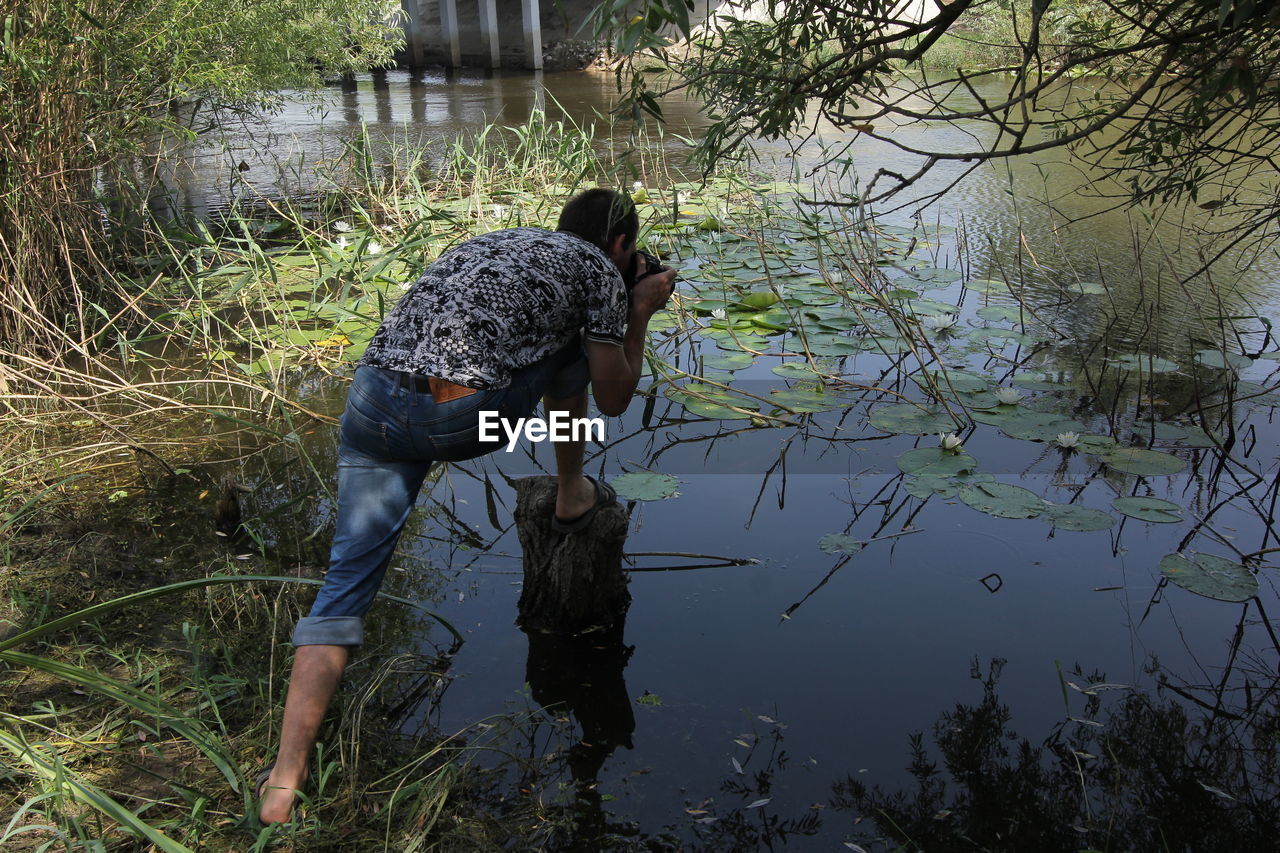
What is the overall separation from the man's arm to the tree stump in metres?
0.33

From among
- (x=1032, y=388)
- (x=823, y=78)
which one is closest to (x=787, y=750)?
(x=823, y=78)

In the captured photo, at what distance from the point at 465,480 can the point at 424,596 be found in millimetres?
748

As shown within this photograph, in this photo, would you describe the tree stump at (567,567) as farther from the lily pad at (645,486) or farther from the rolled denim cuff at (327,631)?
the rolled denim cuff at (327,631)

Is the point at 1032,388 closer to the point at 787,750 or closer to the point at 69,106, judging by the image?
the point at 787,750

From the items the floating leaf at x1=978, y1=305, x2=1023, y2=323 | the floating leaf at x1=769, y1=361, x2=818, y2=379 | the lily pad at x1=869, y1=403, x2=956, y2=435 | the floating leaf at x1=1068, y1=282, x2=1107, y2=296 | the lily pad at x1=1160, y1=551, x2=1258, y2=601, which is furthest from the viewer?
the floating leaf at x1=1068, y1=282, x2=1107, y2=296

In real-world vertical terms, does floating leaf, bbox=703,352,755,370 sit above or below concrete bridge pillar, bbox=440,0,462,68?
below

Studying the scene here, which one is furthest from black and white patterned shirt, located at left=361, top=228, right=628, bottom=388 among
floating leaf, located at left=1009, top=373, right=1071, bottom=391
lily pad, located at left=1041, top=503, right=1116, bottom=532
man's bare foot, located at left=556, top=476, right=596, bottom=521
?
floating leaf, located at left=1009, top=373, right=1071, bottom=391

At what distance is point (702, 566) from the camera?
9.51 ft

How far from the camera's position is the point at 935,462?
11.0ft

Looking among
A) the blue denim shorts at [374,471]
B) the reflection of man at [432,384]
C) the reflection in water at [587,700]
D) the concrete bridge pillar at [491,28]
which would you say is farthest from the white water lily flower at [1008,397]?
the concrete bridge pillar at [491,28]

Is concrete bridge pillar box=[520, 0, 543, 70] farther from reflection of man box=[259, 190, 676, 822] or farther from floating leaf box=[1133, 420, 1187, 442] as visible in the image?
reflection of man box=[259, 190, 676, 822]

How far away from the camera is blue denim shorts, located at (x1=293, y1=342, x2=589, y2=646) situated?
6.30ft

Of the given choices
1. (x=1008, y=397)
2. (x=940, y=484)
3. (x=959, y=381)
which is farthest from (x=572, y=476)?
(x=959, y=381)

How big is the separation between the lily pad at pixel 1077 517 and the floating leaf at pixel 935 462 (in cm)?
31
